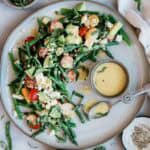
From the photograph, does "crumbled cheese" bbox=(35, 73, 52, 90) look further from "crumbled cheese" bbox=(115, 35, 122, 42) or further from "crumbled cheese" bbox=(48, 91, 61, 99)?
"crumbled cheese" bbox=(115, 35, 122, 42)

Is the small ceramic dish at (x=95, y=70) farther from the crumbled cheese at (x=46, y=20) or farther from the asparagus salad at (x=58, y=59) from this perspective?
the crumbled cheese at (x=46, y=20)

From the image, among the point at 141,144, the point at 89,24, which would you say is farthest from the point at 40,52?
the point at 141,144

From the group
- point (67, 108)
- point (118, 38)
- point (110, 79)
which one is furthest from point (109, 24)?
point (67, 108)

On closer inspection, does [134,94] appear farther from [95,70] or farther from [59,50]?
[59,50]

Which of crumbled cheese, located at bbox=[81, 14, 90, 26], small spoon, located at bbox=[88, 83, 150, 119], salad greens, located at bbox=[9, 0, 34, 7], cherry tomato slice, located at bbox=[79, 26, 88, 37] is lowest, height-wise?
small spoon, located at bbox=[88, 83, 150, 119]

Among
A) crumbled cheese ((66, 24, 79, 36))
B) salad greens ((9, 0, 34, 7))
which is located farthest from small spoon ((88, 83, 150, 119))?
salad greens ((9, 0, 34, 7))
